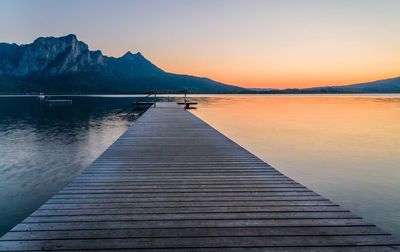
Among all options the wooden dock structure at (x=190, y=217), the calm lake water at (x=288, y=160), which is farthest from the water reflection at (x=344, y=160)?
the wooden dock structure at (x=190, y=217)

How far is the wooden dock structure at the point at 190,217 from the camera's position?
4.14 m

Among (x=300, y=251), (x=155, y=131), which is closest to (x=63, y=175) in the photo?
(x=155, y=131)

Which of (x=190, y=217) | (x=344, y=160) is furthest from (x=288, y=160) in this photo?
(x=190, y=217)

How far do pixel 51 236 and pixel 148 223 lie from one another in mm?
1356

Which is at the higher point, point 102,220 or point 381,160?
point 102,220

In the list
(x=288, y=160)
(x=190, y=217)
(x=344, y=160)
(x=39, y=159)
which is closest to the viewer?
(x=190, y=217)

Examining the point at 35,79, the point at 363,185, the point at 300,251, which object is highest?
the point at 35,79

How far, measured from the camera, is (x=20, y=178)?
13086mm

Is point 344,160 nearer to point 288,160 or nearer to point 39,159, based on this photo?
point 288,160

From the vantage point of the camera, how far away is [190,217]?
5020 mm

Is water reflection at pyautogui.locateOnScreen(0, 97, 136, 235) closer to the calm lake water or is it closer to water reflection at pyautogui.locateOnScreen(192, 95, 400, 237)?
the calm lake water

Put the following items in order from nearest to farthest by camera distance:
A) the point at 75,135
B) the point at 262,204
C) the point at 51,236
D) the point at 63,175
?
the point at 51,236 < the point at 262,204 < the point at 63,175 < the point at 75,135

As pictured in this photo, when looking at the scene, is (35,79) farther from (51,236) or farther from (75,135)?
(51,236)

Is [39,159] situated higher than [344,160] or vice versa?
[39,159]
